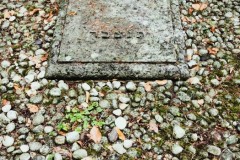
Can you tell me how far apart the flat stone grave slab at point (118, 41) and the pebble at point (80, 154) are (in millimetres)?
755

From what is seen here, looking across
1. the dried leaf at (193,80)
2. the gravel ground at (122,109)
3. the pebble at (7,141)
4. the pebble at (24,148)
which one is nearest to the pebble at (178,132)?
the gravel ground at (122,109)

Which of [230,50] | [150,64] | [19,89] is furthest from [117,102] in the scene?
[230,50]

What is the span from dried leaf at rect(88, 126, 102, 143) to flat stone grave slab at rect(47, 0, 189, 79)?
56cm

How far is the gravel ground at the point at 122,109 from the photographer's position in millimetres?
2818

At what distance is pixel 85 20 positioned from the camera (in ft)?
12.1

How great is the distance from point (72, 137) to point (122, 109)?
0.50m

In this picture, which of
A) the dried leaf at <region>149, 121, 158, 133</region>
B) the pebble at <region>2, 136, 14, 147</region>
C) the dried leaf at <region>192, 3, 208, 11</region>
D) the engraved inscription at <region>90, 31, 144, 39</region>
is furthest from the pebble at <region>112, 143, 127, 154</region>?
the dried leaf at <region>192, 3, 208, 11</region>

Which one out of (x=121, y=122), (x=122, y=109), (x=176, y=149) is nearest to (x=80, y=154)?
(x=121, y=122)

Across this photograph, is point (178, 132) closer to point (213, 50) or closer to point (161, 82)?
point (161, 82)

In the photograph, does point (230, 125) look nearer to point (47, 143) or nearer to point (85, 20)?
point (47, 143)

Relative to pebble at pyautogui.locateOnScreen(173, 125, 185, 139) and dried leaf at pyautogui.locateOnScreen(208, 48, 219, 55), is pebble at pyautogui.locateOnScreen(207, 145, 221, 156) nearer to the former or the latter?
pebble at pyautogui.locateOnScreen(173, 125, 185, 139)

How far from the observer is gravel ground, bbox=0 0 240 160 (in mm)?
2818

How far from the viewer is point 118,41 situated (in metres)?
3.48

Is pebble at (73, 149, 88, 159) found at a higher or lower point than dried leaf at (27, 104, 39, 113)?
lower
